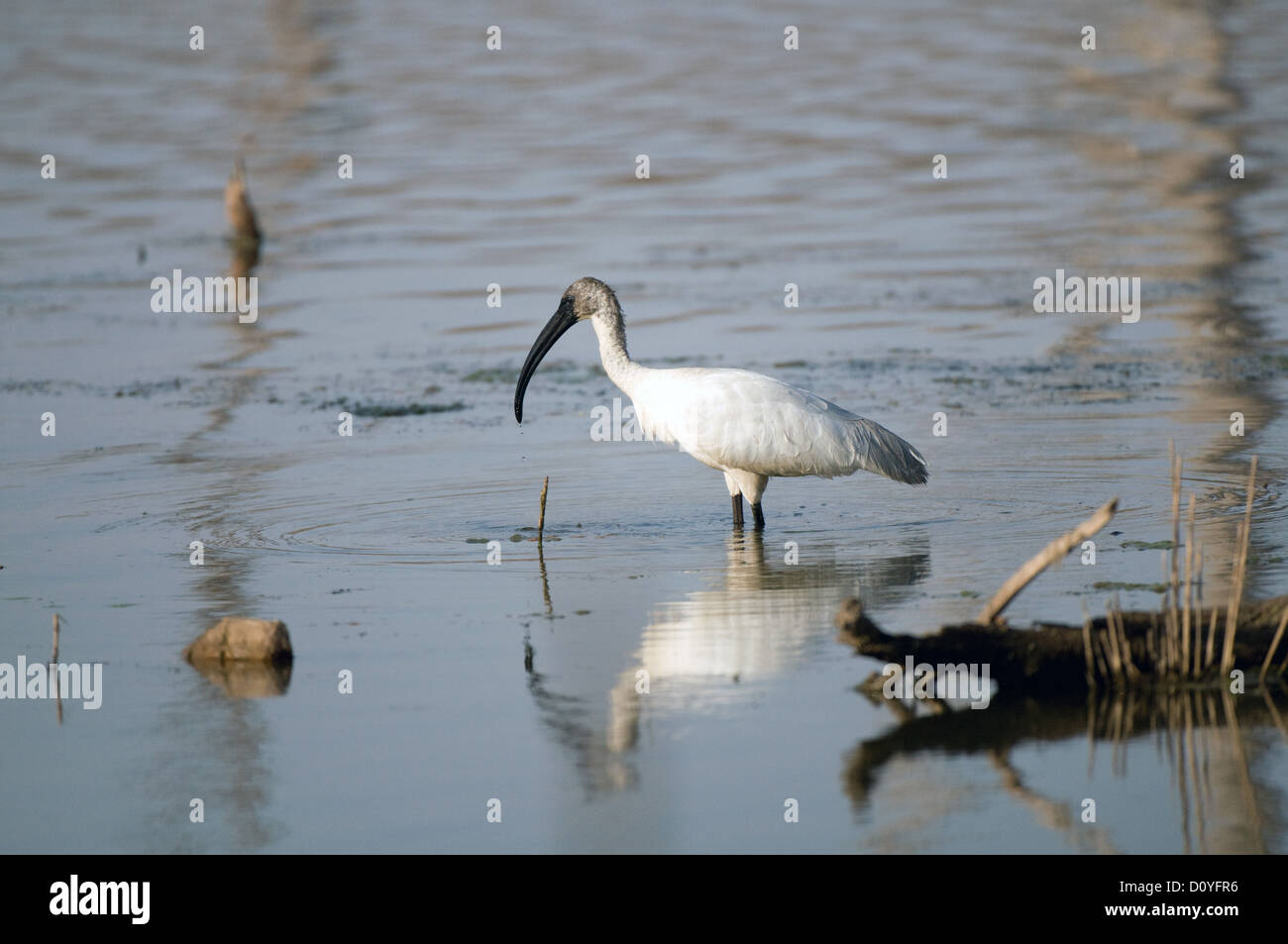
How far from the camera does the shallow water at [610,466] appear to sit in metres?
7.18

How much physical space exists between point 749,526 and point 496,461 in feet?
8.11

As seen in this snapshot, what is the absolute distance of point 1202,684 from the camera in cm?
767

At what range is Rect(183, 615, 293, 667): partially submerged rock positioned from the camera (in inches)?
338

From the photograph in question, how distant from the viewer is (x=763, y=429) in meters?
11.2

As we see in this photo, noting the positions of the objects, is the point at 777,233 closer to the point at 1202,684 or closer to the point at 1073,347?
the point at 1073,347

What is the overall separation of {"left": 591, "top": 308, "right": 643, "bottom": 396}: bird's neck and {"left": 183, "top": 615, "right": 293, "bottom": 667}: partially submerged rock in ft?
12.3

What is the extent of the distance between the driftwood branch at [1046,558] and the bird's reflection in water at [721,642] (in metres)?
1.18

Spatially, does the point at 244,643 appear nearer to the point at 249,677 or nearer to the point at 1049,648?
the point at 249,677

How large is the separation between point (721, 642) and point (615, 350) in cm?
352

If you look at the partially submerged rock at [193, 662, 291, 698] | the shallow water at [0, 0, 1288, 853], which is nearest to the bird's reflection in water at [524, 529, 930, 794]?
the shallow water at [0, 0, 1288, 853]

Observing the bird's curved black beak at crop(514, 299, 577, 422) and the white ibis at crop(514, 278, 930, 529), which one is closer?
the white ibis at crop(514, 278, 930, 529)

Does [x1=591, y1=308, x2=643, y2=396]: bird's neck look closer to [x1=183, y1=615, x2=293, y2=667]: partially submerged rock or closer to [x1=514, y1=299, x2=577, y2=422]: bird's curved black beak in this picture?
[x1=514, y1=299, x2=577, y2=422]: bird's curved black beak

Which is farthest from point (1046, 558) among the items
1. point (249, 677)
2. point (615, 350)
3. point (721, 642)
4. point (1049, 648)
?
point (615, 350)

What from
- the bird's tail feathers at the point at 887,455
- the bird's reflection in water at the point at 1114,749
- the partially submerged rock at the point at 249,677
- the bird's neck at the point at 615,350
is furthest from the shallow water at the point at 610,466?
the bird's neck at the point at 615,350
